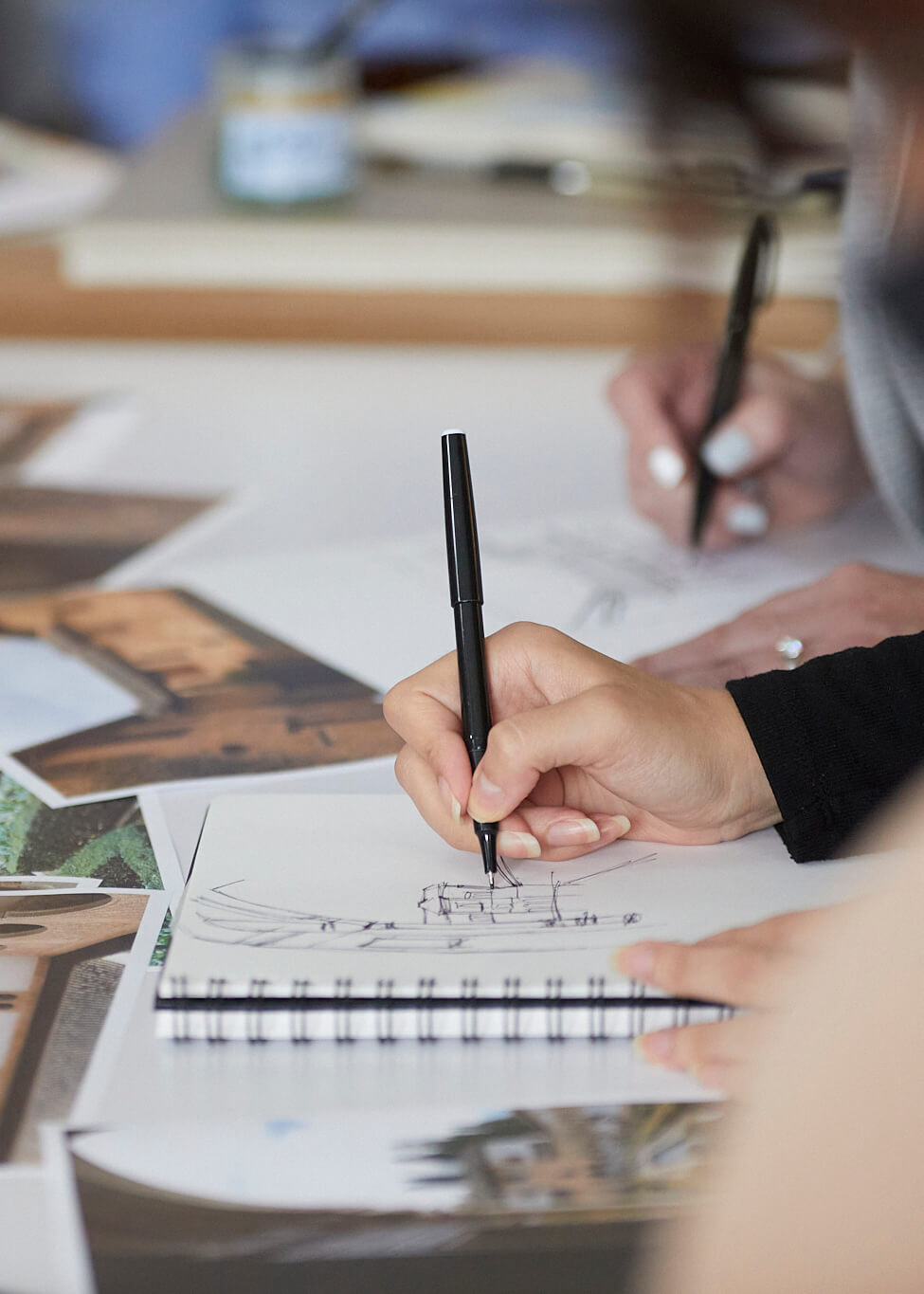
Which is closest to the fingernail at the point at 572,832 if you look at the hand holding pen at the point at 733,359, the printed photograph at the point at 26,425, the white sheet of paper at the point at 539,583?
the white sheet of paper at the point at 539,583

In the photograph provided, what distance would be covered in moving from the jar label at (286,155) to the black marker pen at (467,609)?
0.89 meters

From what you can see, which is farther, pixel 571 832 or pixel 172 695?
pixel 172 695

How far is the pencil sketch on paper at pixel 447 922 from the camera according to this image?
484 millimetres

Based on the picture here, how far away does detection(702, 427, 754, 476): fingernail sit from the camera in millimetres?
919

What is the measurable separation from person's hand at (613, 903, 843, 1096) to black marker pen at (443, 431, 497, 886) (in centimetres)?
9

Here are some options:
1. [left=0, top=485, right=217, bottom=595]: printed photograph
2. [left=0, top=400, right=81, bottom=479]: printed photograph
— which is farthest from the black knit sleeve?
[left=0, top=400, right=81, bottom=479]: printed photograph

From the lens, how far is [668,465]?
0.91m

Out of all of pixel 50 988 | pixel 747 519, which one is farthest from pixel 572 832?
pixel 747 519

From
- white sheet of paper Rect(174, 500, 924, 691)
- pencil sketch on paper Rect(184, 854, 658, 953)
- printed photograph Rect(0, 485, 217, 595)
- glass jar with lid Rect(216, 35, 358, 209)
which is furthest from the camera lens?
glass jar with lid Rect(216, 35, 358, 209)

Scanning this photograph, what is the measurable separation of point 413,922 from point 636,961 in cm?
9

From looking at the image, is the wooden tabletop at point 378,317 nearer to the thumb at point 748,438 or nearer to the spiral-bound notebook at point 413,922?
the thumb at point 748,438

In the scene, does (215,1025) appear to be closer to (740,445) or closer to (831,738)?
(831,738)

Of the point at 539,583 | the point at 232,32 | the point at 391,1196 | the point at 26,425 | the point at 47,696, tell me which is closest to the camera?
the point at 391,1196

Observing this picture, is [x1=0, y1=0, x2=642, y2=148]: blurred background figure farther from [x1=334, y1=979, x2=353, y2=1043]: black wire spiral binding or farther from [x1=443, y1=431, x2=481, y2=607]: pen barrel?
[x1=334, y1=979, x2=353, y2=1043]: black wire spiral binding
